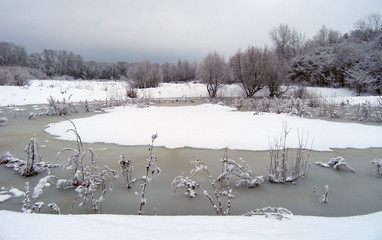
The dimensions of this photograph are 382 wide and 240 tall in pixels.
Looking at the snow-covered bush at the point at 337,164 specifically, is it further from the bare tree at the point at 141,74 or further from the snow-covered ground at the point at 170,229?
the bare tree at the point at 141,74

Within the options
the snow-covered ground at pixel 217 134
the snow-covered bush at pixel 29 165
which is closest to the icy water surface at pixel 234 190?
the snow-covered bush at pixel 29 165

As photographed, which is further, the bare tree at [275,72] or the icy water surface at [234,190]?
the bare tree at [275,72]

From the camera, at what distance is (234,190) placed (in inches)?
125

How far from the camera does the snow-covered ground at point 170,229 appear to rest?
50.3 inches

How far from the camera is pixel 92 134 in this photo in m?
6.09

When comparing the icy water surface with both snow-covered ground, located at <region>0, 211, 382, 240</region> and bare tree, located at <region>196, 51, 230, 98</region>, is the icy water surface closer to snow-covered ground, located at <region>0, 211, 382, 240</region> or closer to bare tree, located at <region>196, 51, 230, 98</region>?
snow-covered ground, located at <region>0, 211, 382, 240</region>

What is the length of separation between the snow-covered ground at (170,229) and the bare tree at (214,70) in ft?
63.7

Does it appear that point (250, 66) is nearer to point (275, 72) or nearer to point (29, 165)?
point (275, 72)

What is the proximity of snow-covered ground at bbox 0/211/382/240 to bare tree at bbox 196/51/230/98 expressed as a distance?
19.4 metres

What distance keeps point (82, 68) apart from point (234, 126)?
72033 mm

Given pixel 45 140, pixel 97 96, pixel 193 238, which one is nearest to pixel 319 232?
pixel 193 238

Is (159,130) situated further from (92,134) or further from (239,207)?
(239,207)

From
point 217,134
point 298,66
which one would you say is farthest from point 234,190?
point 298,66

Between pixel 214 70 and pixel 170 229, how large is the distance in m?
19.8
